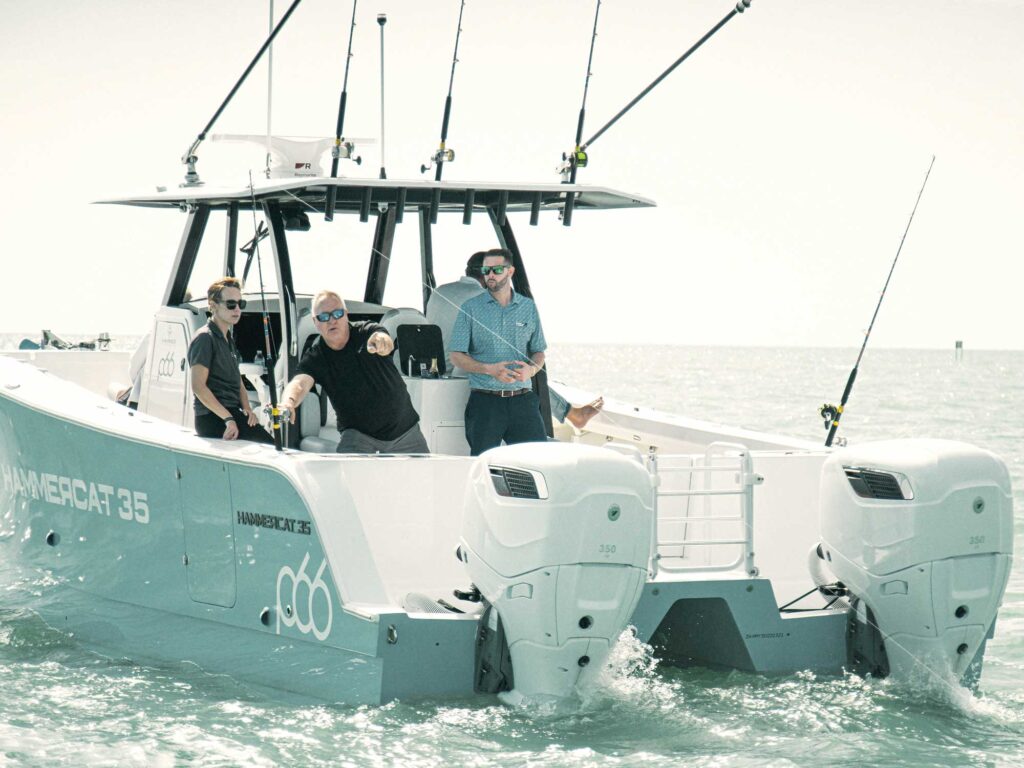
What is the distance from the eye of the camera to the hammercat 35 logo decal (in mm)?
5129

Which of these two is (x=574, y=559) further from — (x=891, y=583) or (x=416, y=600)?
(x=891, y=583)

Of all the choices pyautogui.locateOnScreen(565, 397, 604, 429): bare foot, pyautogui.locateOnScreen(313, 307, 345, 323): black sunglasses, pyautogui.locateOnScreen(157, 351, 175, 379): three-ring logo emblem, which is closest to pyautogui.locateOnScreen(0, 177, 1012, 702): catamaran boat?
pyautogui.locateOnScreen(157, 351, 175, 379): three-ring logo emblem

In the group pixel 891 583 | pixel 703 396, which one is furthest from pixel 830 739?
pixel 703 396

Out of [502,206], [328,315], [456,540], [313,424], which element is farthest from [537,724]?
[502,206]

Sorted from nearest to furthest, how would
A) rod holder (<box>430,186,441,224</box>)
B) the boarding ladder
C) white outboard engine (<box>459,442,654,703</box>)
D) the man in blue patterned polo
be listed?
1. white outboard engine (<box>459,442,654,703</box>)
2. the boarding ladder
3. the man in blue patterned polo
4. rod holder (<box>430,186,441,224</box>)

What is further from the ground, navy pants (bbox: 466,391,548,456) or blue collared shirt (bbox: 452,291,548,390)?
blue collared shirt (bbox: 452,291,548,390)

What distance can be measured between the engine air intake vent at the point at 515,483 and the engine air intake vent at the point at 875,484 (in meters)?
1.23

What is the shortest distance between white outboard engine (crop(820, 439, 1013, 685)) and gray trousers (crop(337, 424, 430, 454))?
1.81 metres

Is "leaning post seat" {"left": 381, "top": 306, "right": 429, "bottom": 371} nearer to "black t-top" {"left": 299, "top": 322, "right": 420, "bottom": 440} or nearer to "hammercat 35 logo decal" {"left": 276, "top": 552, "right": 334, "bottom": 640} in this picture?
"black t-top" {"left": 299, "top": 322, "right": 420, "bottom": 440}

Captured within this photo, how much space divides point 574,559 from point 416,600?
0.76 m

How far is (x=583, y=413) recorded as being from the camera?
736 centimetres

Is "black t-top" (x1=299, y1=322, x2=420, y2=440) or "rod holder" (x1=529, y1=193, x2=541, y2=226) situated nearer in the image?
"black t-top" (x1=299, y1=322, x2=420, y2=440)

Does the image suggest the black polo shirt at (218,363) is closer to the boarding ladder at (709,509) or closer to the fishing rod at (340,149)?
the fishing rod at (340,149)

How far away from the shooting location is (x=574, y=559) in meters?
4.74
